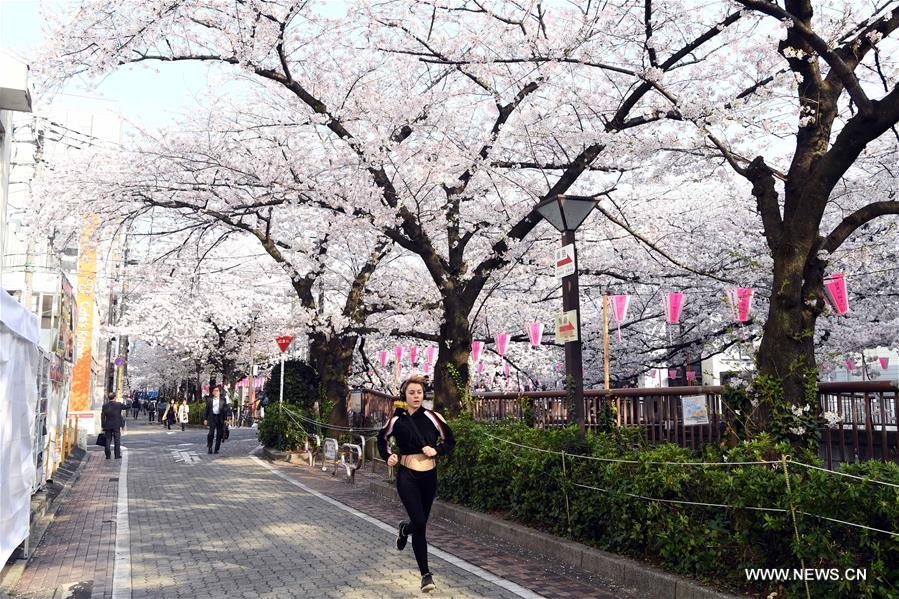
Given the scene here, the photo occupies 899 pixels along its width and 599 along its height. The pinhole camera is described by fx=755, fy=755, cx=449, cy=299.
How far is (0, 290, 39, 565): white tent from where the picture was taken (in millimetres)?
6410

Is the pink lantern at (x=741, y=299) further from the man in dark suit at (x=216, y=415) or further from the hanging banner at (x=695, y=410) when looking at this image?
the man in dark suit at (x=216, y=415)

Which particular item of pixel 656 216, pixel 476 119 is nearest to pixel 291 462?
pixel 476 119

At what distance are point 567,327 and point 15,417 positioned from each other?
5.86m

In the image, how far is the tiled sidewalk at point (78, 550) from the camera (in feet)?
23.5

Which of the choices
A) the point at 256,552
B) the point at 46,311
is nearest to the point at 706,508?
the point at 256,552

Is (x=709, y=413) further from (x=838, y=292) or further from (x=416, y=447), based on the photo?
(x=838, y=292)

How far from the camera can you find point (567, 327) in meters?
9.02

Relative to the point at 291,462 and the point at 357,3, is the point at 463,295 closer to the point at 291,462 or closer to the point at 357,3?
the point at 357,3

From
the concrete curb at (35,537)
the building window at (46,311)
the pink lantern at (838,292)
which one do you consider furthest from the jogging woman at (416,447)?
the building window at (46,311)

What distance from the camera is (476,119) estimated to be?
54.5 ft

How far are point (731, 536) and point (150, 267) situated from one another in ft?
58.2

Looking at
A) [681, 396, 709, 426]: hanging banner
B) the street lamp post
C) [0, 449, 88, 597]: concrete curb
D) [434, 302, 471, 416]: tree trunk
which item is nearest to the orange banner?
[0, 449, 88, 597]: concrete curb

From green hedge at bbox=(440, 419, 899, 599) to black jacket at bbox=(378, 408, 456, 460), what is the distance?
178 cm

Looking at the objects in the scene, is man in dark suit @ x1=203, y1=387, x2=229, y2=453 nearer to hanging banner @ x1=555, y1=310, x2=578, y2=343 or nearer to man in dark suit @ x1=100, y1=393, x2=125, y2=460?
man in dark suit @ x1=100, y1=393, x2=125, y2=460
